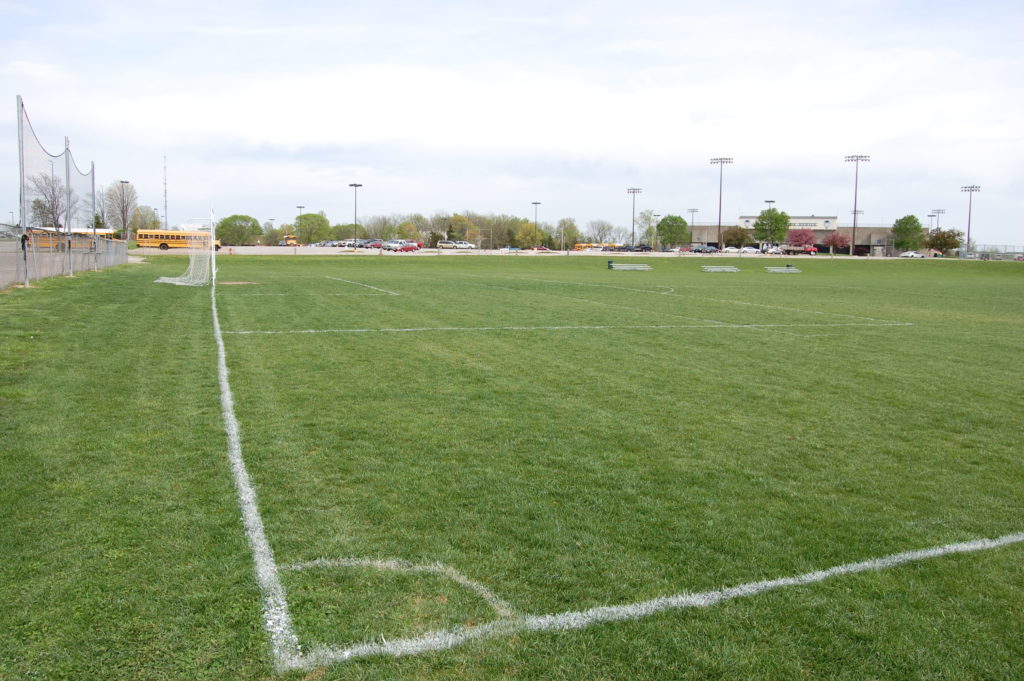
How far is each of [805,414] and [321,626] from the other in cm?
528

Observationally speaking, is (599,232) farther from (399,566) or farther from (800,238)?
(399,566)

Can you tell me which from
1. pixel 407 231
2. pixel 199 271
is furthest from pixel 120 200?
pixel 407 231

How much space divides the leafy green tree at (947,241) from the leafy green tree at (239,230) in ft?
316

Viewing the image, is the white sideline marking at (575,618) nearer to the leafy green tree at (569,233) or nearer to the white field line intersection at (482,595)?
the white field line intersection at (482,595)

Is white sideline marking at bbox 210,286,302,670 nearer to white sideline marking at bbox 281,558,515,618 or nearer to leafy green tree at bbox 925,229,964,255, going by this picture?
white sideline marking at bbox 281,558,515,618

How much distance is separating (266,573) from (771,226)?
107 metres

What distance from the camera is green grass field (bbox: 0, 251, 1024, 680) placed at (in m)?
2.90

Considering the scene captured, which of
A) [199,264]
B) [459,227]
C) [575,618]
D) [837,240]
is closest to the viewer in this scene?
[575,618]

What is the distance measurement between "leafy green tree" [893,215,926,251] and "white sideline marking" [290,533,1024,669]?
11604 centimetres

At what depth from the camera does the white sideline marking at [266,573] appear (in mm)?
2840

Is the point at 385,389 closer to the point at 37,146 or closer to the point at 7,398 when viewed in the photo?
the point at 7,398

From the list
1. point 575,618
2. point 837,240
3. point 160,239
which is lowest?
point 575,618

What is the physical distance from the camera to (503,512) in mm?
4207

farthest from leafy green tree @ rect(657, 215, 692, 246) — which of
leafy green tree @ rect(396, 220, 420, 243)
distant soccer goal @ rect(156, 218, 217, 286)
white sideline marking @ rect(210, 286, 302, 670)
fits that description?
white sideline marking @ rect(210, 286, 302, 670)
